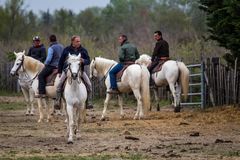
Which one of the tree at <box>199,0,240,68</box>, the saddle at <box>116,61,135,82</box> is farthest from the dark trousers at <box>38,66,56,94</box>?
the tree at <box>199,0,240,68</box>

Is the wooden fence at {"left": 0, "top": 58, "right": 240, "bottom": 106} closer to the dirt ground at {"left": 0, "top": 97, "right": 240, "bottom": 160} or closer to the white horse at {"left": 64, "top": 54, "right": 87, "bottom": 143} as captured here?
the dirt ground at {"left": 0, "top": 97, "right": 240, "bottom": 160}

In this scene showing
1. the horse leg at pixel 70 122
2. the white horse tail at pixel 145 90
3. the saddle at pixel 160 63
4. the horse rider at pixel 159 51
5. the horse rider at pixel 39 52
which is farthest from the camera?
the horse rider at pixel 39 52

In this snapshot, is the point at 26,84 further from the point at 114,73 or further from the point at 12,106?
the point at 12,106

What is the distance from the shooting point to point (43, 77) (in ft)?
65.7

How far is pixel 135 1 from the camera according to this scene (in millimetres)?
130500

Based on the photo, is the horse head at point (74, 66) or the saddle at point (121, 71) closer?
the horse head at point (74, 66)

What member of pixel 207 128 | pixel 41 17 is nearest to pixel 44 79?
pixel 207 128

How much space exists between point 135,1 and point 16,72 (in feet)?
360

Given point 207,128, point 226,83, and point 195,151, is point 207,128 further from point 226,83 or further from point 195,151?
point 226,83

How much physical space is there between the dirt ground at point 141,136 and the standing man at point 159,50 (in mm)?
2176

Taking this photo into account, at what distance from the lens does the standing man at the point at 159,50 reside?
22703 millimetres

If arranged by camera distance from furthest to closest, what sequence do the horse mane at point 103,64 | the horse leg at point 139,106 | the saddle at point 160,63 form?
the saddle at point 160,63 < the horse mane at point 103,64 < the horse leg at point 139,106

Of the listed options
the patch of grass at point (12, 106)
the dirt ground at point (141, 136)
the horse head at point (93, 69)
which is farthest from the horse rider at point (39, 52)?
the patch of grass at point (12, 106)

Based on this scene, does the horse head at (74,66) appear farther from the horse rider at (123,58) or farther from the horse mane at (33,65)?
the horse mane at (33,65)
